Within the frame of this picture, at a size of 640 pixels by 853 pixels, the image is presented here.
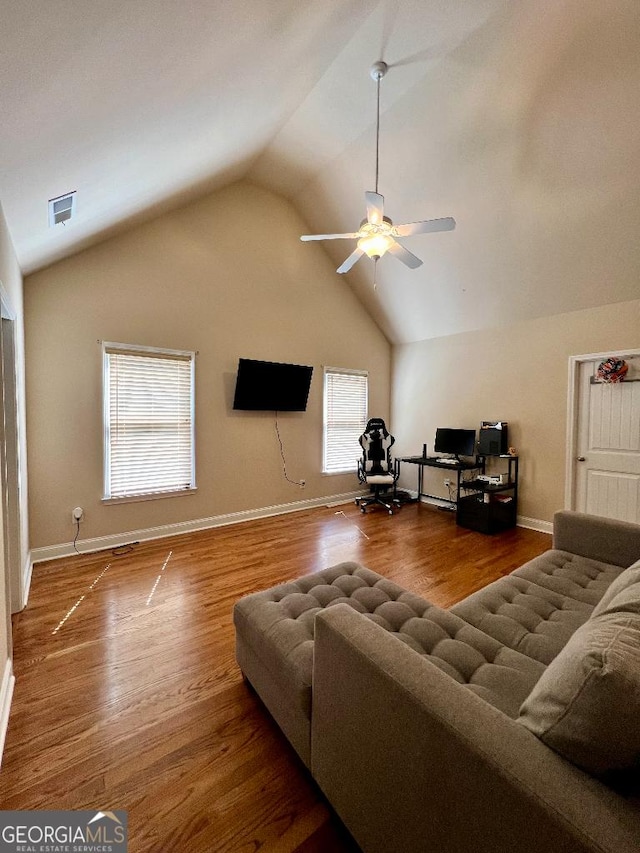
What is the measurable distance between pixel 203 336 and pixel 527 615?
393 cm

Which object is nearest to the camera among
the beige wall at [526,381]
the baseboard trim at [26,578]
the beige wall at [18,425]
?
the beige wall at [18,425]

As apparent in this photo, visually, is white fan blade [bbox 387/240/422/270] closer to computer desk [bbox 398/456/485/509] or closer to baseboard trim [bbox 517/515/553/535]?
computer desk [bbox 398/456/485/509]

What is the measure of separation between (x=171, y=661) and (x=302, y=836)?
114cm

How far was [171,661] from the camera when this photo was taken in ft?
6.63

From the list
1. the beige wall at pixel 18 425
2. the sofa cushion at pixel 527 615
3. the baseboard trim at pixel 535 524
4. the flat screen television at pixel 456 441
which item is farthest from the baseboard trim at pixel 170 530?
the sofa cushion at pixel 527 615

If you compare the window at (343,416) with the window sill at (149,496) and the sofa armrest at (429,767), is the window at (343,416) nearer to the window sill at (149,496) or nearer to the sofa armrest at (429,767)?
the window sill at (149,496)

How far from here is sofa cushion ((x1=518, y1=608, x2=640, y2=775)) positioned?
27.0 inches

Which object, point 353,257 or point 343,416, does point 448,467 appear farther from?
point 353,257

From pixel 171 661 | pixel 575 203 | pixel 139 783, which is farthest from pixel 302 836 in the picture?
pixel 575 203

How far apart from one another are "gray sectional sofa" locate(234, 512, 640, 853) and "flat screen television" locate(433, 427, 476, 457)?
3.15 m

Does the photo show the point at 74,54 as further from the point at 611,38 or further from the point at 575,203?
the point at 575,203

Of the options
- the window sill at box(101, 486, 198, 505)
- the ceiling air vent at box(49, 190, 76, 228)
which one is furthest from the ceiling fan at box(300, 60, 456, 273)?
the window sill at box(101, 486, 198, 505)

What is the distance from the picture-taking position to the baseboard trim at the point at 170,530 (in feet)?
11.0

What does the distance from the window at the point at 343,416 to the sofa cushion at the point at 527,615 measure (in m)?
3.61
